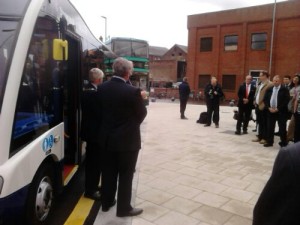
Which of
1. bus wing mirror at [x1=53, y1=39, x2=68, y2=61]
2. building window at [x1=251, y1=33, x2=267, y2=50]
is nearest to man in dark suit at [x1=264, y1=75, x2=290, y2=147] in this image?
bus wing mirror at [x1=53, y1=39, x2=68, y2=61]

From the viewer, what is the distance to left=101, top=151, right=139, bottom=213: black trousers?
4.12 meters

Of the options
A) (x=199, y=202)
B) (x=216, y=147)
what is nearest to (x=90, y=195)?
(x=199, y=202)

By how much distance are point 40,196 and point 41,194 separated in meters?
0.03

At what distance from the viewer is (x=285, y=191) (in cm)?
103

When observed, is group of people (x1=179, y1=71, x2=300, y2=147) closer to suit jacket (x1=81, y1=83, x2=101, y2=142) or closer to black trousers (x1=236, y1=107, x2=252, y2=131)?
black trousers (x1=236, y1=107, x2=252, y2=131)

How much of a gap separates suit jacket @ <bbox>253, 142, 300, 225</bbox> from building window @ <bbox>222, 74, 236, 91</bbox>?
1373 inches

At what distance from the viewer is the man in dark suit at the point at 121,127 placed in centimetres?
402

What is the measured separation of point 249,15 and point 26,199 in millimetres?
34208

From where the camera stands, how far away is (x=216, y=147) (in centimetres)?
878

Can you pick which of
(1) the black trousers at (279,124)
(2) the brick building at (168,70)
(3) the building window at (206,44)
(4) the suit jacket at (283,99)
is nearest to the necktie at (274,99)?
(4) the suit jacket at (283,99)

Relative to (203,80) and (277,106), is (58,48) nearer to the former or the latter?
(277,106)

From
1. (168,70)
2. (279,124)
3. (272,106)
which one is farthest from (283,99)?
(168,70)

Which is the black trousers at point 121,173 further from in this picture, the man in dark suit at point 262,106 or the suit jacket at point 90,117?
the man in dark suit at point 262,106

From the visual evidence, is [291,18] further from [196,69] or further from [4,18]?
[4,18]
